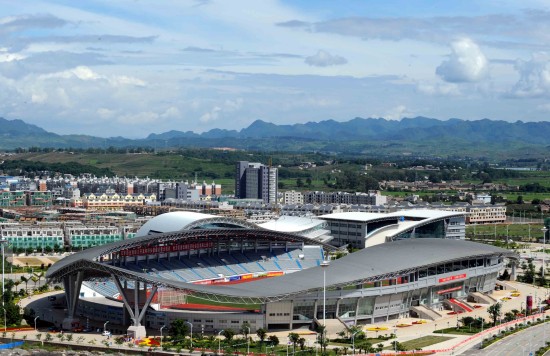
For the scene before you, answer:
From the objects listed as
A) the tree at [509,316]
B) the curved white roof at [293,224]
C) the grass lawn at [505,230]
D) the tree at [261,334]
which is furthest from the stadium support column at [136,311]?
the grass lawn at [505,230]

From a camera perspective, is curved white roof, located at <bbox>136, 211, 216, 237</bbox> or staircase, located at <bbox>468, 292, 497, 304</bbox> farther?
curved white roof, located at <bbox>136, 211, 216, 237</bbox>

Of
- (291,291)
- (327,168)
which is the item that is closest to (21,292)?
(291,291)

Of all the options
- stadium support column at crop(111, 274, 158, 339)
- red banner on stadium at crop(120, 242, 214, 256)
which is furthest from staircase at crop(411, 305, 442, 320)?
stadium support column at crop(111, 274, 158, 339)

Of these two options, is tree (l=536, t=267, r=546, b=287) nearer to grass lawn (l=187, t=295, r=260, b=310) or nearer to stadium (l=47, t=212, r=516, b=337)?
stadium (l=47, t=212, r=516, b=337)

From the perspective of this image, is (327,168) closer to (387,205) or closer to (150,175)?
(150,175)

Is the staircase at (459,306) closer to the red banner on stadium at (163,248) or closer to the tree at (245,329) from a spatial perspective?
the tree at (245,329)
